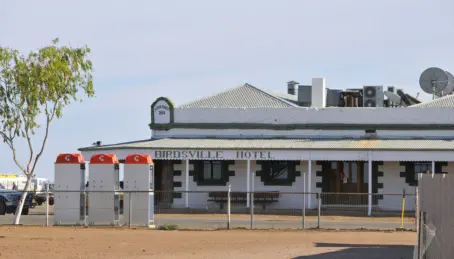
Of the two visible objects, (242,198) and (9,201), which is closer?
(9,201)

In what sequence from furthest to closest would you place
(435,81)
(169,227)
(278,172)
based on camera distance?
(435,81) → (278,172) → (169,227)

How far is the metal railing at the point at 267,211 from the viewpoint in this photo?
121 ft

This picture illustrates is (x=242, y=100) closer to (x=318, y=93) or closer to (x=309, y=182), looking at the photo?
(x=318, y=93)

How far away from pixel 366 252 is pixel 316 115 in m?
23.4

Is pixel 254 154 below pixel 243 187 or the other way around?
the other way around

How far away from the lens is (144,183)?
36.2 meters

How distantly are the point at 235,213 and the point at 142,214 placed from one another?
30.8 ft

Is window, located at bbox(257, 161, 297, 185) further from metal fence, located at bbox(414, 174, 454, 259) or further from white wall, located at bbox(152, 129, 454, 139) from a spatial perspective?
metal fence, located at bbox(414, 174, 454, 259)

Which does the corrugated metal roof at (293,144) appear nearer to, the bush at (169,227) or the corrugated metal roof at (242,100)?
the corrugated metal roof at (242,100)

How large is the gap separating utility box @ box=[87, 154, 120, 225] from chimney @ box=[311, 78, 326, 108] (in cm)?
1804

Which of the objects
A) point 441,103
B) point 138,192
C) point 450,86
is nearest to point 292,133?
point 441,103

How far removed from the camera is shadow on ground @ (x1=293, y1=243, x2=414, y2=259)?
Result: 81.9 ft

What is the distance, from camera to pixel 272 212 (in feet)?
149

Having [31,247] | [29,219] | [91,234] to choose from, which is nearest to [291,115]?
[29,219]
